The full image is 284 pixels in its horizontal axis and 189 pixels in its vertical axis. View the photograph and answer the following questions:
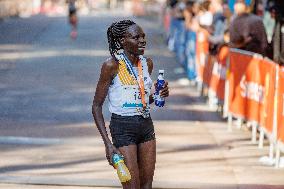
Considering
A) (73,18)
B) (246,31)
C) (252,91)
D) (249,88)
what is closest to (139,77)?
(252,91)

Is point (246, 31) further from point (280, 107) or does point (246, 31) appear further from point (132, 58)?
point (132, 58)

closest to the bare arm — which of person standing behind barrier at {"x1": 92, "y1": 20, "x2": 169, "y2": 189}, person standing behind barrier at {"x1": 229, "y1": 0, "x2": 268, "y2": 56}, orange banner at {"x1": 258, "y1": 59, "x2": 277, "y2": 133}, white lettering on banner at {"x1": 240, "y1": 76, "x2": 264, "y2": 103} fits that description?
person standing behind barrier at {"x1": 92, "y1": 20, "x2": 169, "y2": 189}

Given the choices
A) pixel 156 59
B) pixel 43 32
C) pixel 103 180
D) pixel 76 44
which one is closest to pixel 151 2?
pixel 43 32

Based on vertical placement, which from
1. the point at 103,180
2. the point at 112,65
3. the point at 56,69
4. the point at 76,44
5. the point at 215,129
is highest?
the point at 112,65

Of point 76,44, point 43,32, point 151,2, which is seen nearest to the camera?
point 76,44

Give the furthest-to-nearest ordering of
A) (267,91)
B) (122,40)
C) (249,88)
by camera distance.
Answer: (249,88) → (267,91) → (122,40)

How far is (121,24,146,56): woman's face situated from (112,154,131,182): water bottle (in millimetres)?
819

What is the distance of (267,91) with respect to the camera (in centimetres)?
1304

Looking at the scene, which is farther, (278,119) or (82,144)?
(82,144)

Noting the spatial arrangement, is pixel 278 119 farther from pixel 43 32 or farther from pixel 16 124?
pixel 43 32

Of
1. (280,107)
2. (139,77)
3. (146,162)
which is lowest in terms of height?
(280,107)

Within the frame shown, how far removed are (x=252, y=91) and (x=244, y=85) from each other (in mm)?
711

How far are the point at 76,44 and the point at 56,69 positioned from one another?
44.9ft

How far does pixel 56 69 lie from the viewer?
27.4 m
